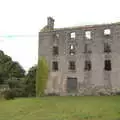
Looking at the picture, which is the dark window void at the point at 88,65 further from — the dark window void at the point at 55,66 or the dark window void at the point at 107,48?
the dark window void at the point at 55,66

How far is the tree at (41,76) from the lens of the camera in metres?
51.8

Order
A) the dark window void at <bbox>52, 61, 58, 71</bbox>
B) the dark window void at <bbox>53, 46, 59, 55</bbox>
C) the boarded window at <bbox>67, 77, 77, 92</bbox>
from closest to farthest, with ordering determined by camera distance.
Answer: the boarded window at <bbox>67, 77, 77, 92</bbox>, the dark window void at <bbox>52, 61, 58, 71</bbox>, the dark window void at <bbox>53, 46, 59, 55</bbox>

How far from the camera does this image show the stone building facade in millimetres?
47469

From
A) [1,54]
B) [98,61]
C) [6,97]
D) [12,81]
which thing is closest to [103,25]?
Answer: [98,61]

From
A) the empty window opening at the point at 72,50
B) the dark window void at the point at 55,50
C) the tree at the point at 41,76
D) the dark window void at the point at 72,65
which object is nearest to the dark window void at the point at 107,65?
the dark window void at the point at 72,65

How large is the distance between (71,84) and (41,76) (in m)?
5.81

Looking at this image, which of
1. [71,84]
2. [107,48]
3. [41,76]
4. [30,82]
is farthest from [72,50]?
[30,82]

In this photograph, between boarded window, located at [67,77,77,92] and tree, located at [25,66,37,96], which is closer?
boarded window, located at [67,77,77,92]

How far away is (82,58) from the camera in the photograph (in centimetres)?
4962

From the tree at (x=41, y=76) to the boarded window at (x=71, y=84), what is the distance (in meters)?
4.26

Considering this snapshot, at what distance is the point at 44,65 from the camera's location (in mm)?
52281

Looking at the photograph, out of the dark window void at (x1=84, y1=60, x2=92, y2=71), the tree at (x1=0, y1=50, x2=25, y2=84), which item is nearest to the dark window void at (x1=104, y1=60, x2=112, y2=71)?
the dark window void at (x1=84, y1=60, x2=92, y2=71)

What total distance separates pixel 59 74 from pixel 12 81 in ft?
86.2

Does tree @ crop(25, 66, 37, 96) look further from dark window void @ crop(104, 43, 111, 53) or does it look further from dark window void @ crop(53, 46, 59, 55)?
dark window void @ crop(104, 43, 111, 53)
